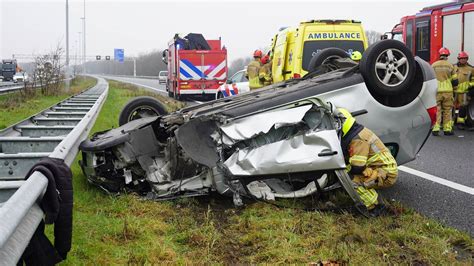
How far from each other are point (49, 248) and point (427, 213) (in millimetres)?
3206

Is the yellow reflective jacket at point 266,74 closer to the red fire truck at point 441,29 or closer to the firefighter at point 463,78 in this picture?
the firefighter at point 463,78

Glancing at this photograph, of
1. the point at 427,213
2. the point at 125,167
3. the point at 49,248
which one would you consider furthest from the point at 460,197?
the point at 49,248

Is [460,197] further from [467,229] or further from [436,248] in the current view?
[436,248]

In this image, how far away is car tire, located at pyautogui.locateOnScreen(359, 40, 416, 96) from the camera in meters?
4.60

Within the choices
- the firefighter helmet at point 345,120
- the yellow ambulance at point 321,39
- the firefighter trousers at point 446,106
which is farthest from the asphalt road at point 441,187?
the yellow ambulance at point 321,39

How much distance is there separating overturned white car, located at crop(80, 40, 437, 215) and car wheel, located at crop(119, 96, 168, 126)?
43.1 inches

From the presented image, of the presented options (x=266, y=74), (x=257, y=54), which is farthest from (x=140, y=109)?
(x=257, y=54)

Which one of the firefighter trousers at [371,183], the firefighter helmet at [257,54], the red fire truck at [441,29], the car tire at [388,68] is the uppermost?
the red fire truck at [441,29]

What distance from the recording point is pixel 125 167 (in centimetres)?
466

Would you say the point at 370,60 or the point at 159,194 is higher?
the point at 370,60

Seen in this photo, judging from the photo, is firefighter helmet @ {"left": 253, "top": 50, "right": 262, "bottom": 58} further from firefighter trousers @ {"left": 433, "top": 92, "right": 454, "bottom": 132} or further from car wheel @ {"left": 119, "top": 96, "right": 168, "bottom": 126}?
car wheel @ {"left": 119, "top": 96, "right": 168, "bottom": 126}

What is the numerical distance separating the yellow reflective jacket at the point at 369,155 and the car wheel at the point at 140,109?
2748mm

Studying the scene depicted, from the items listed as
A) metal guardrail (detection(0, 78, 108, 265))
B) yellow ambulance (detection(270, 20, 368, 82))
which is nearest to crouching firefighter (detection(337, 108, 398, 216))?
metal guardrail (detection(0, 78, 108, 265))

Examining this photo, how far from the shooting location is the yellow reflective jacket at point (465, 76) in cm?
1052
